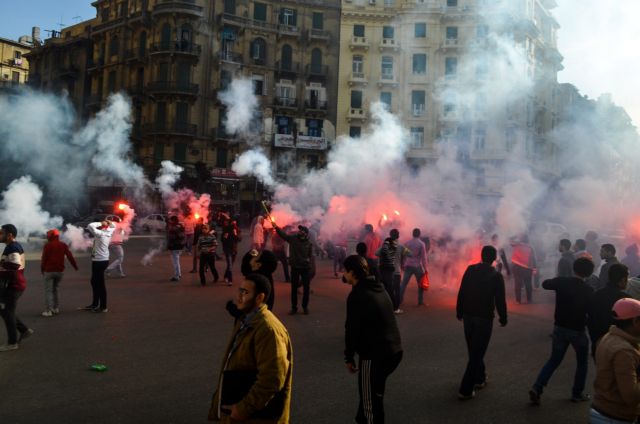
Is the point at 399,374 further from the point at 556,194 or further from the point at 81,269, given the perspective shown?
the point at 556,194

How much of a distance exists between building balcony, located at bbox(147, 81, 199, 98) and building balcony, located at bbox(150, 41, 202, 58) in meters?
2.20

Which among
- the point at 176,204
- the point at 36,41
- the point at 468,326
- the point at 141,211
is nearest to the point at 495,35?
the point at 176,204

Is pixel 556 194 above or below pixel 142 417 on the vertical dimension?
above

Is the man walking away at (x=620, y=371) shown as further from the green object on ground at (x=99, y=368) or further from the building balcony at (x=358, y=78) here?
the building balcony at (x=358, y=78)

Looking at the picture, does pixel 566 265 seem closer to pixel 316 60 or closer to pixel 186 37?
pixel 316 60

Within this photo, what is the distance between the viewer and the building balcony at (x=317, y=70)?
39594mm

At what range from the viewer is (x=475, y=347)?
5238mm

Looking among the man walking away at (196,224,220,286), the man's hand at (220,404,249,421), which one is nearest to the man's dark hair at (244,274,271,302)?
the man's hand at (220,404,249,421)

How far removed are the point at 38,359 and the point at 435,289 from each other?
31.4ft

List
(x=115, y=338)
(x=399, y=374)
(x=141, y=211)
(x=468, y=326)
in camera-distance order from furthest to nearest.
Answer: (x=141, y=211) < (x=115, y=338) < (x=399, y=374) < (x=468, y=326)

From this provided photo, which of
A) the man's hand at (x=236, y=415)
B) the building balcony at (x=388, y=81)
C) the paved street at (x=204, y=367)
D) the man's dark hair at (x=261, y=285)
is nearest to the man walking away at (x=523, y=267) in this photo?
the paved street at (x=204, y=367)

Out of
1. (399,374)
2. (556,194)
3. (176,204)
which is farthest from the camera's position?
(176,204)

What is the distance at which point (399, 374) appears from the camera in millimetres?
5844

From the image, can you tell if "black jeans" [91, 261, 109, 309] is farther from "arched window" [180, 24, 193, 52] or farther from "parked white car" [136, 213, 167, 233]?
"arched window" [180, 24, 193, 52]
